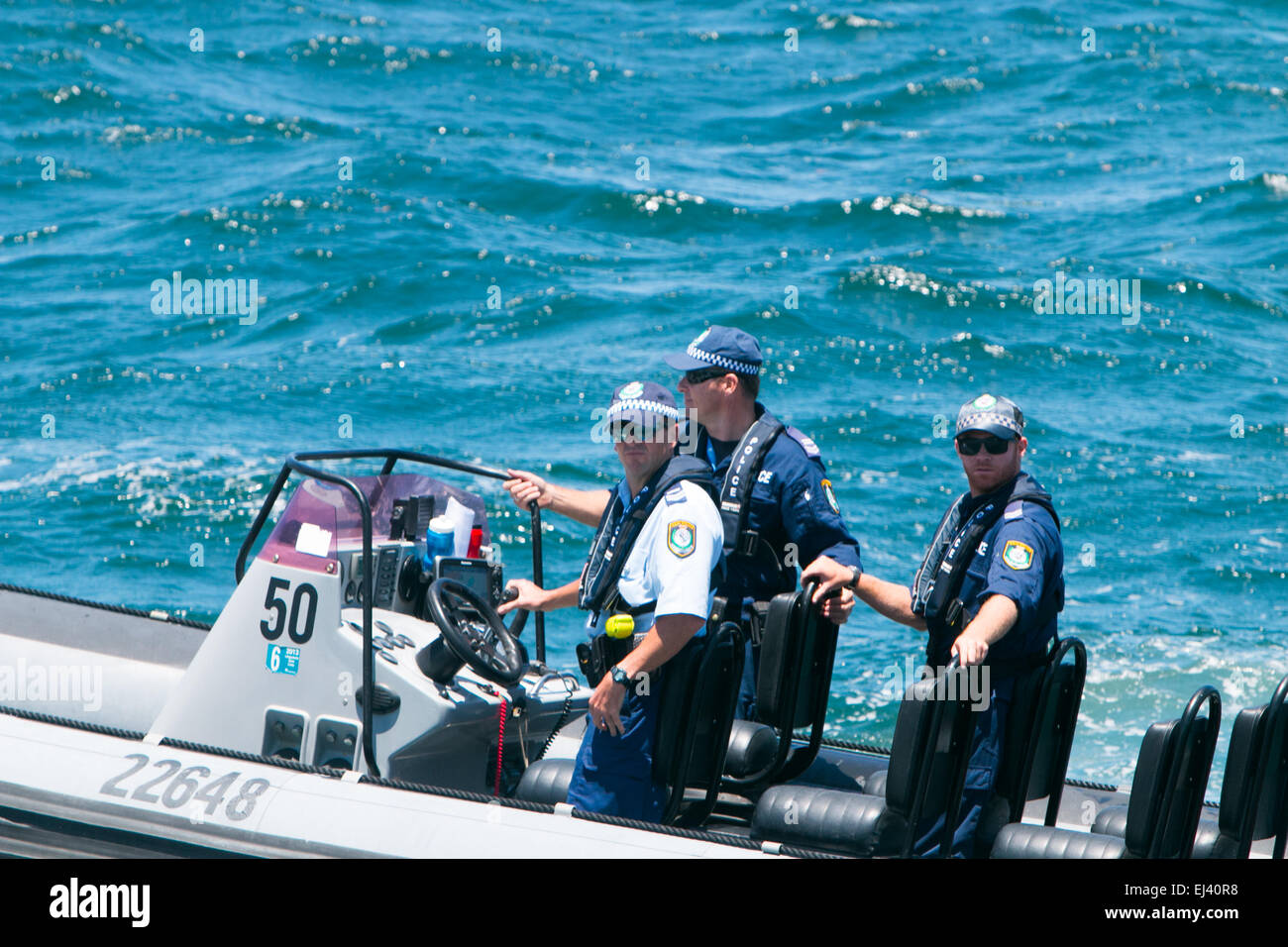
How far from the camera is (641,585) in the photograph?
14.0 feet

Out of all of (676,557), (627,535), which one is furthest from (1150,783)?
(627,535)

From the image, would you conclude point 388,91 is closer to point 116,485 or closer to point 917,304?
point 917,304

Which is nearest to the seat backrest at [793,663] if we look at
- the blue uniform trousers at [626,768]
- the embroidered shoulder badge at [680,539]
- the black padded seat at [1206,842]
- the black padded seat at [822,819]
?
the black padded seat at [822,819]

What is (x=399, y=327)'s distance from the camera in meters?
15.0

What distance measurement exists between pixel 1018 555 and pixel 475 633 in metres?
1.85

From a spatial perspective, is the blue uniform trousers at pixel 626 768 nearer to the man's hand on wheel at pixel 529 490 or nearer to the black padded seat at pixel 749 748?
the black padded seat at pixel 749 748

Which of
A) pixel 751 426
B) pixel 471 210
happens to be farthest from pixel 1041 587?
pixel 471 210

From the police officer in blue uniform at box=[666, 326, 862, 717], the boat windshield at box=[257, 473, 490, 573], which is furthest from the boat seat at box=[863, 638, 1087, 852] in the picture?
the boat windshield at box=[257, 473, 490, 573]

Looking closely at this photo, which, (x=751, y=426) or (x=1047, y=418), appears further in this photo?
(x=1047, y=418)

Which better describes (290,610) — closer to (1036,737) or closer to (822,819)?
(822,819)
